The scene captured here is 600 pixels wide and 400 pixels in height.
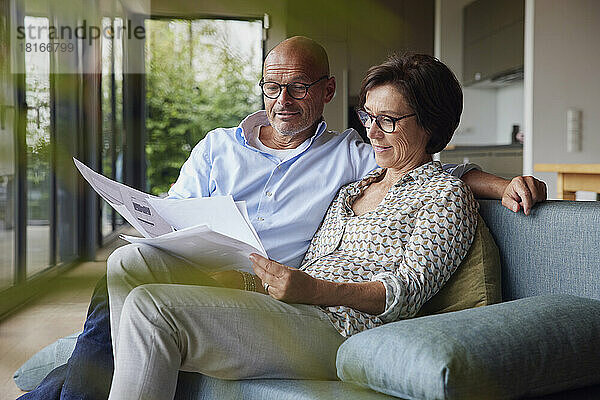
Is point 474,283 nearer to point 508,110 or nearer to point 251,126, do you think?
point 251,126

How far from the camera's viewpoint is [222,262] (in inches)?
29.9

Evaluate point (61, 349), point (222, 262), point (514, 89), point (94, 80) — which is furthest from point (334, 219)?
point (514, 89)

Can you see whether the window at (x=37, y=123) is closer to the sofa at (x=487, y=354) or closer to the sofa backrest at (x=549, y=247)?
the sofa at (x=487, y=354)

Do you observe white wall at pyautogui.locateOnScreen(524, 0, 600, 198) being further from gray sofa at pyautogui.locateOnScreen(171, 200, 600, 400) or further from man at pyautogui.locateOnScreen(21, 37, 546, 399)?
gray sofa at pyautogui.locateOnScreen(171, 200, 600, 400)

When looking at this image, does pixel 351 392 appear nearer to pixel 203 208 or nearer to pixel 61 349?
pixel 203 208

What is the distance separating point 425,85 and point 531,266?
24 cm

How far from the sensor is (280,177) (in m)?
0.96

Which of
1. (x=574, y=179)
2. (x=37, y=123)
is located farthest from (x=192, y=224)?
(x=574, y=179)

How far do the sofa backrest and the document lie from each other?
12.0 inches

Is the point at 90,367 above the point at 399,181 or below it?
below

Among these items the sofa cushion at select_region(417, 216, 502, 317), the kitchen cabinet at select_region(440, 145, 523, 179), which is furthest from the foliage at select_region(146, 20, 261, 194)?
the kitchen cabinet at select_region(440, 145, 523, 179)

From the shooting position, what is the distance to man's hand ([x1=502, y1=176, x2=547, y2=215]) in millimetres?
750

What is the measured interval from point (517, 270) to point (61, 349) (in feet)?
2.12

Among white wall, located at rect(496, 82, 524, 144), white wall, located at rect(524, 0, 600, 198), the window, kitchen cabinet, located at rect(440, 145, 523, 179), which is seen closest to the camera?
the window
